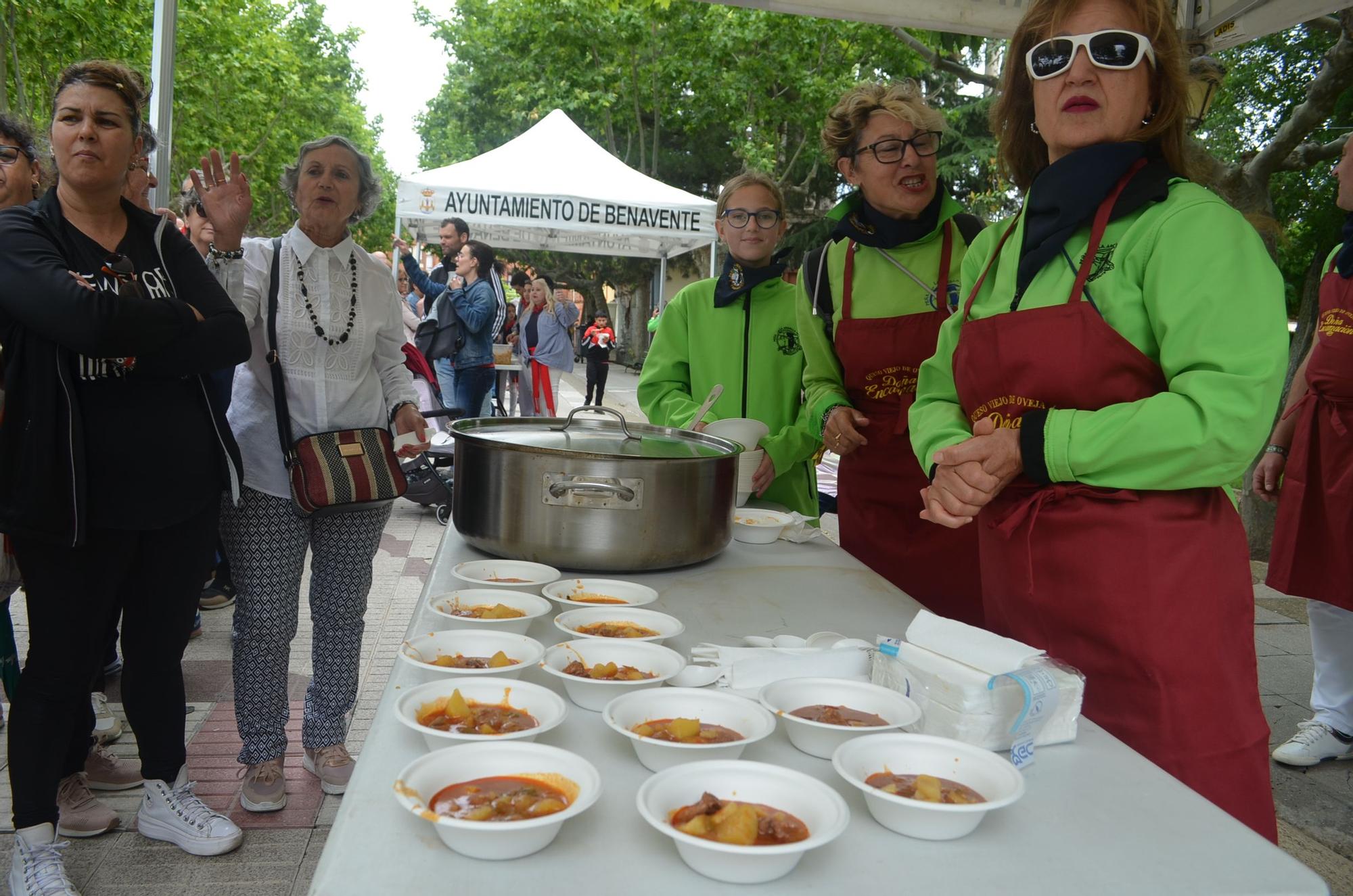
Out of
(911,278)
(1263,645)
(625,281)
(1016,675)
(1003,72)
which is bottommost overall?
(1263,645)

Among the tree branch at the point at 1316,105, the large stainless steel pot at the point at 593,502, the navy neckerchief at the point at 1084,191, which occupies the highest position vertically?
the tree branch at the point at 1316,105

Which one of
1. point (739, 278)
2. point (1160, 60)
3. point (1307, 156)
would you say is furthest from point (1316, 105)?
point (1160, 60)

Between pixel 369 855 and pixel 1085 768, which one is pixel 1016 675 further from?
pixel 369 855

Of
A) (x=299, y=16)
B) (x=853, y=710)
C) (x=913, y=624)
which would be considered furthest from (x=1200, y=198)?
(x=299, y=16)

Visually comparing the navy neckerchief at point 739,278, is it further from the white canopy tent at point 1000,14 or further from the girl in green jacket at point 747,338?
the white canopy tent at point 1000,14

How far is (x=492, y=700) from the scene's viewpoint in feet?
4.07

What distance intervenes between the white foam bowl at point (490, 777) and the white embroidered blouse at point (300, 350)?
6.57 feet

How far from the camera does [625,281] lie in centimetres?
3191

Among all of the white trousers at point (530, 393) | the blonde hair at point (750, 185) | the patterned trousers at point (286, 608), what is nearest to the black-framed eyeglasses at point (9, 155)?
the patterned trousers at point (286, 608)

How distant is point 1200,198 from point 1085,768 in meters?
0.95

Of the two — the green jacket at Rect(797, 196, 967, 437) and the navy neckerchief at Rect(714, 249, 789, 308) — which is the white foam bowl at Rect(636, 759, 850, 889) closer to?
the green jacket at Rect(797, 196, 967, 437)

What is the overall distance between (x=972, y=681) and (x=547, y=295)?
10.2 meters

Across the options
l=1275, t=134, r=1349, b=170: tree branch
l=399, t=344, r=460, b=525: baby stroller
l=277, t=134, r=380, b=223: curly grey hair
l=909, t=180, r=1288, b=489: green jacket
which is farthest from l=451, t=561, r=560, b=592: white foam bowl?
l=1275, t=134, r=1349, b=170: tree branch

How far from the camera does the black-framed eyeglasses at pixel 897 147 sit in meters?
2.57
